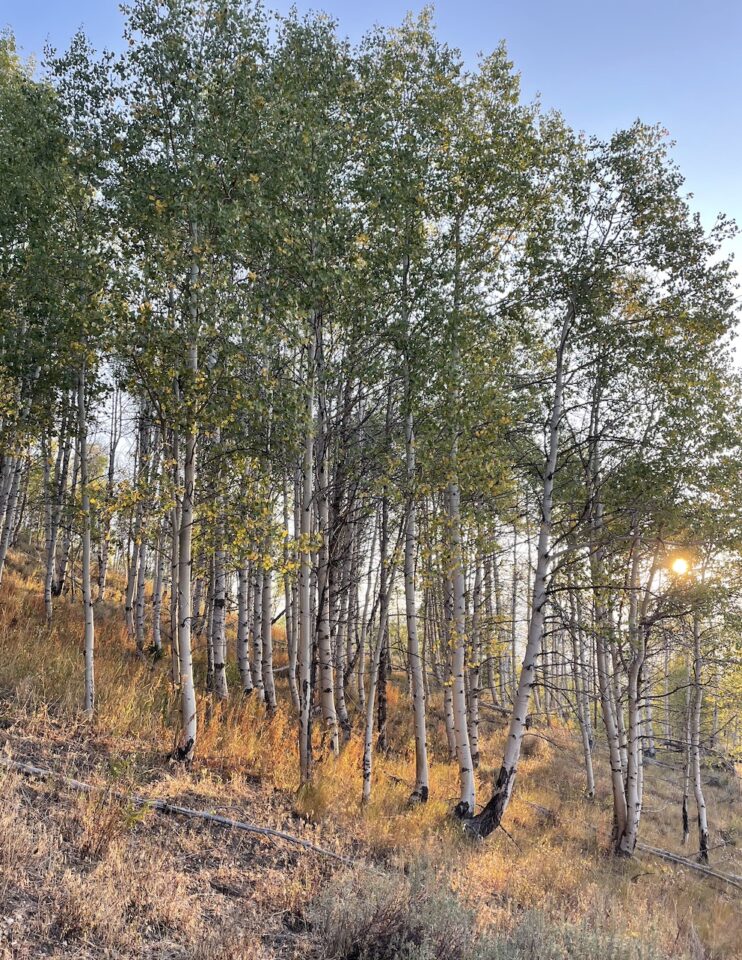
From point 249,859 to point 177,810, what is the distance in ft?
3.16

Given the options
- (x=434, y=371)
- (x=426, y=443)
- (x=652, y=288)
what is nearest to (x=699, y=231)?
(x=652, y=288)

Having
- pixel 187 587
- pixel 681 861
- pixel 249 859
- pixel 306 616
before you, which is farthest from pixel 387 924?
pixel 681 861

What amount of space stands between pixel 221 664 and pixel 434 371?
7.19 m

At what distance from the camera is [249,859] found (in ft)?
20.2

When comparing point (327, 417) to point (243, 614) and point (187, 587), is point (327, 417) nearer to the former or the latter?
point (187, 587)

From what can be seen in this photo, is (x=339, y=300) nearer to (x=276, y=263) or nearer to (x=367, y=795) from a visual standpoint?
(x=276, y=263)

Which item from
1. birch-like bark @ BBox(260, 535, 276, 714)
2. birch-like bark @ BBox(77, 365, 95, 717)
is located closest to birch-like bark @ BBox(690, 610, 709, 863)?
birch-like bark @ BBox(260, 535, 276, 714)

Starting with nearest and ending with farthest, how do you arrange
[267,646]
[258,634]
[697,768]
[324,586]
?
[324,586]
[267,646]
[258,634]
[697,768]

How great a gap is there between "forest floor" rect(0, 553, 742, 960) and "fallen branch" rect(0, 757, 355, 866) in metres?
0.09

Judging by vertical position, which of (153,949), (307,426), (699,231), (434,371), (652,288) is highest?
(699,231)

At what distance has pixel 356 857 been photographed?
6891 mm

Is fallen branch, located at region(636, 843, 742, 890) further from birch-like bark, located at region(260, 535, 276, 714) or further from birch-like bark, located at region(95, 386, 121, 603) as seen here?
birch-like bark, located at region(95, 386, 121, 603)

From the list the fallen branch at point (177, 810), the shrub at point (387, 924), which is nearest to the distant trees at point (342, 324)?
the fallen branch at point (177, 810)

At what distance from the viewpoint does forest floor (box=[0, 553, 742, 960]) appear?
4.48 metres
